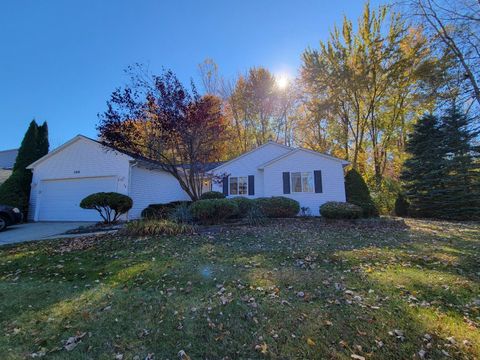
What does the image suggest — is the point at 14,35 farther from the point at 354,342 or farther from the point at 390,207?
the point at 390,207

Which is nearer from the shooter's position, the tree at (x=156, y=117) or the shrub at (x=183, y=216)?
the tree at (x=156, y=117)

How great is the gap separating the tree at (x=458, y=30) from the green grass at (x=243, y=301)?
261 inches

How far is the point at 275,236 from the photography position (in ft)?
27.0

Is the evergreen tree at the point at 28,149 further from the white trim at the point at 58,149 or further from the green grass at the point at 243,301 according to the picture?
the green grass at the point at 243,301

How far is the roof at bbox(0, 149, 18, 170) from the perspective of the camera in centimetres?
2230

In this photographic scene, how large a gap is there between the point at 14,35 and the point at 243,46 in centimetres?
1003

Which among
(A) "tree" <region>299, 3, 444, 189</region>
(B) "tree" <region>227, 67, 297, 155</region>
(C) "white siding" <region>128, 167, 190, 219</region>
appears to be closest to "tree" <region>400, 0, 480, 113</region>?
(A) "tree" <region>299, 3, 444, 189</region>

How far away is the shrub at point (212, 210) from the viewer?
411 inches

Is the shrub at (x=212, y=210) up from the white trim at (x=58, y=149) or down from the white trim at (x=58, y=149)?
down

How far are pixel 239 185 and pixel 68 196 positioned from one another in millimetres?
10248

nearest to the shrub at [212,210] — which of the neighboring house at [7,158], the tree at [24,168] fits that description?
the tree at [24,168]

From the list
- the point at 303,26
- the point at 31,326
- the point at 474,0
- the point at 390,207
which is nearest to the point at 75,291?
the point at 31,326

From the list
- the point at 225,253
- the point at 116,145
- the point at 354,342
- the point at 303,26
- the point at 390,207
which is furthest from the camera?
the point at 390,207

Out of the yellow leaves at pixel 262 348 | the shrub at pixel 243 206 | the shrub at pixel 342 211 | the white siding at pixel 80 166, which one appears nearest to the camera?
the yellow leaves at pixel 262 348
